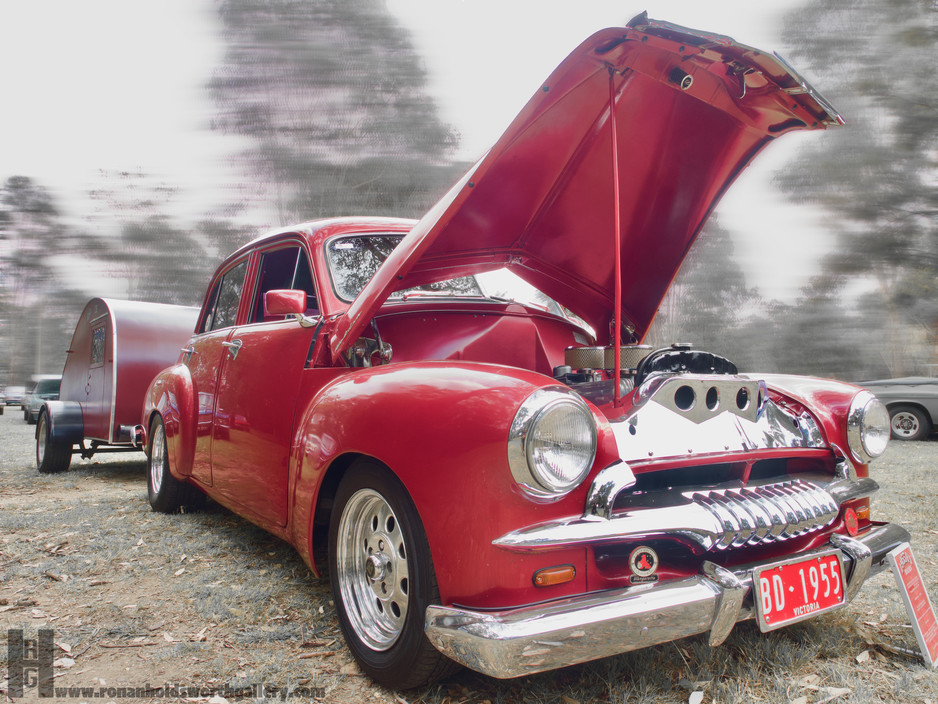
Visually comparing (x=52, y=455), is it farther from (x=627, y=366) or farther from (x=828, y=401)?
(x=828, y=401)

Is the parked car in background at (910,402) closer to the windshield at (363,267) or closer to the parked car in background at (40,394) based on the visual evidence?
the windshield at (363,267)

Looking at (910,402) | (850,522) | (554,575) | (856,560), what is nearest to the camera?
(554,575)

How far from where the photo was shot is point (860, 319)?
32.6 feet

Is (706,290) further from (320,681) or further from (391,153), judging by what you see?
(320,681)

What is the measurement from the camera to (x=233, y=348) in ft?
11.1

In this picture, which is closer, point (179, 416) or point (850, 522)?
point (850, 522)

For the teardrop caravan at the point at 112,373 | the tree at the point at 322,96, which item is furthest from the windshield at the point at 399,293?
the tree at the point at 322,96

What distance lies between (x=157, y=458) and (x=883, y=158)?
1059 cm

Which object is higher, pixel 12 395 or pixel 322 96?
pixel 322 96

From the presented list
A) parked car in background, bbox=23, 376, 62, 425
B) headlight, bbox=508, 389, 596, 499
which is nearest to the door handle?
headlight, bbox=508, 389, 596, 499

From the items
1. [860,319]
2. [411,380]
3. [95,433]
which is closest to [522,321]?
[411,380]

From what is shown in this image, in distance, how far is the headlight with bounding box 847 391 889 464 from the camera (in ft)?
8.01

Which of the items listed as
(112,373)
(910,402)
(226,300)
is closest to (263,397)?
(226,300)

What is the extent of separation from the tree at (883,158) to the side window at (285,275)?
9.14 m
